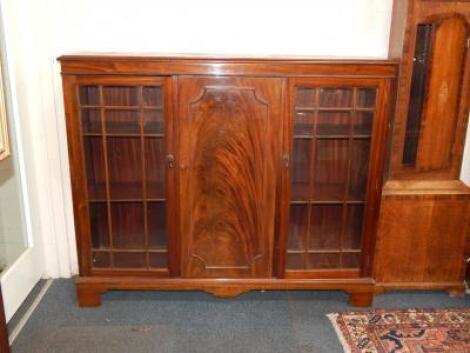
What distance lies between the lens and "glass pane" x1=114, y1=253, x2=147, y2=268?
244 centimetres

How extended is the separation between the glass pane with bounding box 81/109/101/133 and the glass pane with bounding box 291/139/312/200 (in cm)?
96

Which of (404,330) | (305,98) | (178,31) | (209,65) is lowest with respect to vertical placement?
(404,330)

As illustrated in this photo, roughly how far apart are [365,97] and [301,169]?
468mm

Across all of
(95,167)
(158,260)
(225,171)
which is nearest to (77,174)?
(95,167)

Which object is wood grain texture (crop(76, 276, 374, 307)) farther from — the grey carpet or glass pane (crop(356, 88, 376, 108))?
glass pane (crop(356, 88, 376, 108))

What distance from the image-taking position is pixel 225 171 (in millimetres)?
2283

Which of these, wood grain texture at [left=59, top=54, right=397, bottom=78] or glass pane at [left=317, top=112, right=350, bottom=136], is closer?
wood grain texture at [left=59, top=54, right=397, bottom=78]

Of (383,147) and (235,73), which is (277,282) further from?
(235,73)

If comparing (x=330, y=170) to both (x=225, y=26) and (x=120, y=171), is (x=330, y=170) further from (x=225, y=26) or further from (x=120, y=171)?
(x=120, y=171)

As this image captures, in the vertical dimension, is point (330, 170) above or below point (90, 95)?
below

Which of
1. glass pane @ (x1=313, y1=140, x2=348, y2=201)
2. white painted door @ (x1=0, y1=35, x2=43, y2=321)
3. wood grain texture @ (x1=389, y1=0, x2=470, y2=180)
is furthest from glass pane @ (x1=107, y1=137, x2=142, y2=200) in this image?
wood grain texture @ (x1=389, y1=0, x2=470, y2=180)

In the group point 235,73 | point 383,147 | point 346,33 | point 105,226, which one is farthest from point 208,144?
point 346,33

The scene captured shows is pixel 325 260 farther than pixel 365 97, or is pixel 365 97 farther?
pixel 325 260

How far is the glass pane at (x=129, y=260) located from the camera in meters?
2.44
